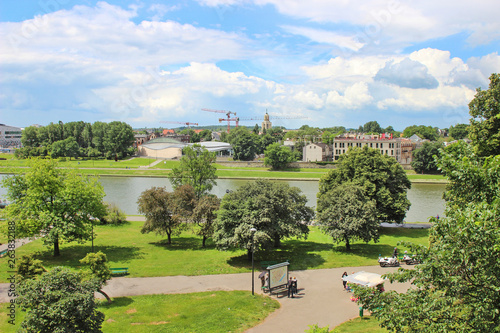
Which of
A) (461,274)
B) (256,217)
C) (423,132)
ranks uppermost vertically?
(423,132)

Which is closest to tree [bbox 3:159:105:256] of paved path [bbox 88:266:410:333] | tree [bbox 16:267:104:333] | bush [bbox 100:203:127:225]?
paved path [bbox 88:266:410:333]

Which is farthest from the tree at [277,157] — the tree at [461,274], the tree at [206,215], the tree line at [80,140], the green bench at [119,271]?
the tree at [461,274]

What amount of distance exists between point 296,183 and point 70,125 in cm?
8631

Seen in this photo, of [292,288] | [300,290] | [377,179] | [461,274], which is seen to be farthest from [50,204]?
[377,179]

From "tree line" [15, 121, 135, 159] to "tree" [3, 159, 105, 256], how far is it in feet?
285

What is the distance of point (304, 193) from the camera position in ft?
186

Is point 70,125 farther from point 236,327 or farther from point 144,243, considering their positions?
point 236,327

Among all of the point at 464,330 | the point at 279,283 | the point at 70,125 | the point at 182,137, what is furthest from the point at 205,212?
the point at 182,137

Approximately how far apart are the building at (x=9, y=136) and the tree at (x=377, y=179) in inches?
6622

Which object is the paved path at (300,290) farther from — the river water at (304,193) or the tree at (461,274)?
the river water at (304,193)

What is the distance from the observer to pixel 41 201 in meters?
22.2

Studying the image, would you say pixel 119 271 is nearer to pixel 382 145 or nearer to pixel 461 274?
pixel 461 274

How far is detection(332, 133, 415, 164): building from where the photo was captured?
92.3m

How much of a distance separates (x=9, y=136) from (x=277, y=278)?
184441mm
